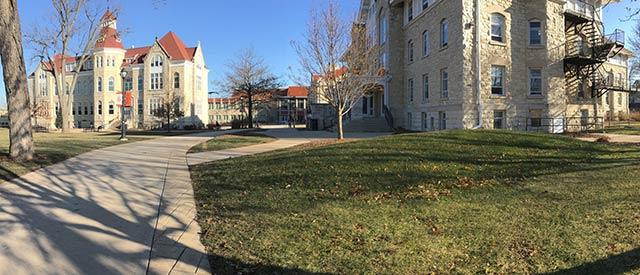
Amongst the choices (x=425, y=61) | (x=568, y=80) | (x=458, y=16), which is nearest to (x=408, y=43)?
(x=425, y=61)

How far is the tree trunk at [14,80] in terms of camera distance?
11.3m

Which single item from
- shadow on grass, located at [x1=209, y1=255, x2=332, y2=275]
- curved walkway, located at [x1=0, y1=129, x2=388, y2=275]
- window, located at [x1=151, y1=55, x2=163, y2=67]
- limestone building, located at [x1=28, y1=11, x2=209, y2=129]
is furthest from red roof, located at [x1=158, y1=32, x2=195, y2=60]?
shadow on grass, located at [x1=209, y1=255, x2=332, y2=275]

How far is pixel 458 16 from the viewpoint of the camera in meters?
23.7

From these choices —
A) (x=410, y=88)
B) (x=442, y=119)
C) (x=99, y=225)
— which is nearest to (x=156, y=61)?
(x=410, y=88)

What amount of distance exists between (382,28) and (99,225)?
3190cm

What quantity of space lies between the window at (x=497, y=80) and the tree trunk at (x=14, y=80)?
21272mm

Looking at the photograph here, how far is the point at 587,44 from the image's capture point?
92.7 ft

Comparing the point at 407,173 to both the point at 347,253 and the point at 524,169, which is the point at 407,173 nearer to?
the point at 524,169

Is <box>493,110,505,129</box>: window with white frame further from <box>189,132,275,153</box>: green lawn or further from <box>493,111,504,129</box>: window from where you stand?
<box>189,132,275,153</box>: green lawn

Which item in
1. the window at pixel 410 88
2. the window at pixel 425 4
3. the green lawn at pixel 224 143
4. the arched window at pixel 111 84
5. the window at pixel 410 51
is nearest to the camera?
the green lawn at pixel 224 143

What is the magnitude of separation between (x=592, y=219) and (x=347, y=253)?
2.86 metres

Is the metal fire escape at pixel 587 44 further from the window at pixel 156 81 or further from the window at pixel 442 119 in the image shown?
the window at pixel 156 81

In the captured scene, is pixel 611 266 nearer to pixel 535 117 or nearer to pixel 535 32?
pixel 535 117

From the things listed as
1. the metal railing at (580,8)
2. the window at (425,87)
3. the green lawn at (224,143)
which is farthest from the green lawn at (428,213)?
the metal railing at (580,8)
